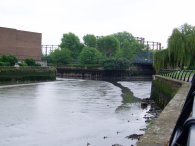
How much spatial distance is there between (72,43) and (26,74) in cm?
4842

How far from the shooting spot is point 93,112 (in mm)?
20281

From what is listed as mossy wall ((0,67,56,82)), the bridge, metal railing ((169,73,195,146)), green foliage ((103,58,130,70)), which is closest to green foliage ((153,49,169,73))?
mossy wall ((0,67,56,82))

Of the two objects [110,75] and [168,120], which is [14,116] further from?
[110,75]

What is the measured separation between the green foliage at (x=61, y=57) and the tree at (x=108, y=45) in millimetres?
12241

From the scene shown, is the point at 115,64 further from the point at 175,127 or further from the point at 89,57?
the point at 175,127

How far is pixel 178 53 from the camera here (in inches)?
1465

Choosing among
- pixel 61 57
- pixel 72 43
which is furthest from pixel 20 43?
pixel 72 43

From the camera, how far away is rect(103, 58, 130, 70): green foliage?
86887 mm

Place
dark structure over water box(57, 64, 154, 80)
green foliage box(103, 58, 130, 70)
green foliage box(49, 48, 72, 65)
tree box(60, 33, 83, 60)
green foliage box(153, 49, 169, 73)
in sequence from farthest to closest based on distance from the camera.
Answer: tree box(60, 33, 83, 60)
green foliage box(49, 48, 72, 65)
green foliage box(103, 58, 130, 70)
dark structure over water box(57, 64, 154, 80)
green foliage box(153, 49, 169, 73)

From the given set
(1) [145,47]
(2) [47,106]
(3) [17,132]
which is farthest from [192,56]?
(1) [145,47]

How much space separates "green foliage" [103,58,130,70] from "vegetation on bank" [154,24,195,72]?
156 feet

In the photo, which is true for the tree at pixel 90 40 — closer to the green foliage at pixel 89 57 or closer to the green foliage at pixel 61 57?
the green foliage at pixel 61 57

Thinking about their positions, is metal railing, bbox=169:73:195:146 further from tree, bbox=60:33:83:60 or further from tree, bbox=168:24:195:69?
tree, bbox=60:33:83:60

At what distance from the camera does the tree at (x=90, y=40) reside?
10577 centimetres
